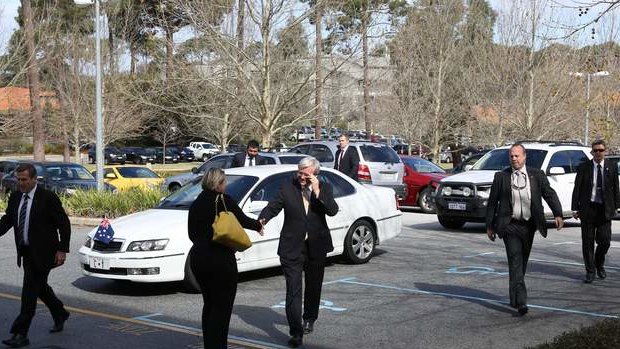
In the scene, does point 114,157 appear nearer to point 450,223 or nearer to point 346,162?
point 450,223

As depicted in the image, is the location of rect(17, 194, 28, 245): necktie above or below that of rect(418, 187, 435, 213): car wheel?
above

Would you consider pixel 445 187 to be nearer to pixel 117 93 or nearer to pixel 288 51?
pixel 288 51

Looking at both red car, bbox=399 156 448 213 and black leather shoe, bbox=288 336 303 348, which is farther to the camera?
red car, bbox=399 156 448 213

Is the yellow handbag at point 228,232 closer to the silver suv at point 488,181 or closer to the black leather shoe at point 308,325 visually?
the black leather shoe at point 308,325

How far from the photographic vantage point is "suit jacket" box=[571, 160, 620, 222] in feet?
34.7

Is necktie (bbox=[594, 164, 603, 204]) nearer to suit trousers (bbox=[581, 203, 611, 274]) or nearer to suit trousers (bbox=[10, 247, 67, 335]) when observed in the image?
suit trousers (bbox=[581, 203, 611, 274])

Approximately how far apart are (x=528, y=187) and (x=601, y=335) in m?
3.17

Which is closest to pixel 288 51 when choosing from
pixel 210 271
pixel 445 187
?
pixel 445 187

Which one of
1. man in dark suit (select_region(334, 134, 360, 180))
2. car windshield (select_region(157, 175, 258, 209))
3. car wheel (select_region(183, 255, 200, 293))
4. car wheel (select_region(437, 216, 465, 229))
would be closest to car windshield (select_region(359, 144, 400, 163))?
car wheel (select_region(437, 216, 465, 229))

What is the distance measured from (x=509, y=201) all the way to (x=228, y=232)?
3519 mm

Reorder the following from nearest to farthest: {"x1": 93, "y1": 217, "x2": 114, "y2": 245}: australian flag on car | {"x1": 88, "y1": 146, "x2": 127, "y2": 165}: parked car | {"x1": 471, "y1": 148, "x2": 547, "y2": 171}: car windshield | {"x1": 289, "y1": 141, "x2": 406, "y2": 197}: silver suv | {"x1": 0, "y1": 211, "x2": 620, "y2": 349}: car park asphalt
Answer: {"x1": 0, "y1": 211, "x2": 620, "y2": 349}: car park asphalt, {"x1": 93, "y1": 217, "x2": 114, "y2": 245}: australian flag on car, {"x1": 471, "y1": 148, "x2": 547, "y2": 171}: car windshield, {"x1": 289, "y1": 141, "x2": 406, "y2": 197}: silver suv, {"x1": 88, "y1": 146, "x2": 127, "y2": 165}: parked car

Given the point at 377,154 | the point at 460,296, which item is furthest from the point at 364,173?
the point at 460,296

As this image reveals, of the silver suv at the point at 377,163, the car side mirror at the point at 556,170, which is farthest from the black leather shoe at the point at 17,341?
the silver suv at the point at 377,163

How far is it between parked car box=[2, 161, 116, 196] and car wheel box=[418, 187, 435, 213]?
8.55 meters
